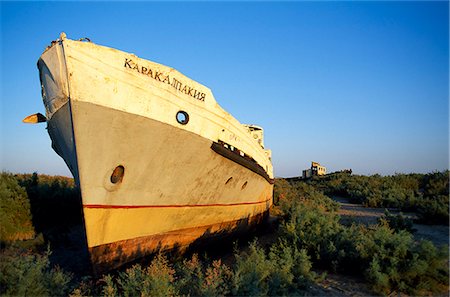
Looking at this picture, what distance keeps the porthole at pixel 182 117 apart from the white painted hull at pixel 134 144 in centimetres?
6

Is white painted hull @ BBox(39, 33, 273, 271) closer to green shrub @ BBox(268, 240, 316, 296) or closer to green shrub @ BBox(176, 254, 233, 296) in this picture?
green shrub @ BBox(176, 254, 233, 296)

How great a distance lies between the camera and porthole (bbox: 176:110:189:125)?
5.05m

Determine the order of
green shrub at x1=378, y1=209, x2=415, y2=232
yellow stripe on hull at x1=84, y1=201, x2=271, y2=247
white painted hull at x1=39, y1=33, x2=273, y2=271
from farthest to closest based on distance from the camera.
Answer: green shrub at x1=378, y1=209, x2=415, y2=232 < yellow stripe on hull at x1=84, y1=201, x2=271, y2=247 < white painted hull at x1=39, y1=33, x2=273, y2=271

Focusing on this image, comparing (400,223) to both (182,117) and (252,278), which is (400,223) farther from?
(182,117)

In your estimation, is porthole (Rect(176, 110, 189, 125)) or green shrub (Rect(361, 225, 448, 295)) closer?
green shrub (Rect(361, 225, 448, 295))

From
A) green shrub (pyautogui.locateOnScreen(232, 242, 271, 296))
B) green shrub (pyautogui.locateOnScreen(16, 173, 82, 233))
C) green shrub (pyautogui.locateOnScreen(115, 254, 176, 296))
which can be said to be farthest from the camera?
green shrub (pyautogui.locateOnScreen(16, 173, 82, 233))

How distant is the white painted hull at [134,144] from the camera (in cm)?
419

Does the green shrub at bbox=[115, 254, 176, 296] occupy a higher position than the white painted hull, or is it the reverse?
the white painted hull

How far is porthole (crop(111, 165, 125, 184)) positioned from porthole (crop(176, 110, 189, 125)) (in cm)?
122

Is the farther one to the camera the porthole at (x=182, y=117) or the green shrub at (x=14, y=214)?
the green shrub at (x=14, y=214)

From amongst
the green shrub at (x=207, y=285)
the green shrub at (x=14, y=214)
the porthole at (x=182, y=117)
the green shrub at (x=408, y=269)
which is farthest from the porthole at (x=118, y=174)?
the green shrub at (x=408, y=269)

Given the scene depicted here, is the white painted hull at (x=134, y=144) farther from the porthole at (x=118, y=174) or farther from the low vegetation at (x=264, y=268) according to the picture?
the low vegetation at (x=264, y=268)

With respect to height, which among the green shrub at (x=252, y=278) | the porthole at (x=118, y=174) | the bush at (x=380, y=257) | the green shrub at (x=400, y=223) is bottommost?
the green shrub at (x=252, y=278)

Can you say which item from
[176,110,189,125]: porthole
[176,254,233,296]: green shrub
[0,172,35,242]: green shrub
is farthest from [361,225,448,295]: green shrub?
[0,172,35,242]: green shrub
